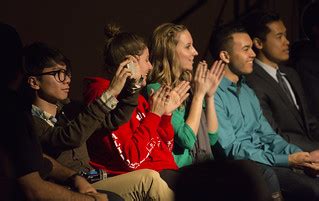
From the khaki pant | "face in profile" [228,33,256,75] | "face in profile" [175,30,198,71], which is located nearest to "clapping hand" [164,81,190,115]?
"face in profile" [175,30,198,71]

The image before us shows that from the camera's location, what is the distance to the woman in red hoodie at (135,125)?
128 inches

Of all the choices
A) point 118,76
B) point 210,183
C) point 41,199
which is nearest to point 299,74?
point 210,183

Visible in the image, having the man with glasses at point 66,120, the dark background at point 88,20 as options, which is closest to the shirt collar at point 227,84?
the dark background at point 88,20

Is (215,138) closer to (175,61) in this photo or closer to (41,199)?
(175,61)

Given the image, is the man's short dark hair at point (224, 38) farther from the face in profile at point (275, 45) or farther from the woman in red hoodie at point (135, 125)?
the woman in red hoodie at point (135, 125)

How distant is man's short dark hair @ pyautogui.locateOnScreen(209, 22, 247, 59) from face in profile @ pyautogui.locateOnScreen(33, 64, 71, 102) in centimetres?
142

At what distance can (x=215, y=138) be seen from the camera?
3930mm

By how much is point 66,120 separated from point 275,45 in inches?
75.9

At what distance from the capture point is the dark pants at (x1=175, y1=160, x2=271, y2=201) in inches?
134

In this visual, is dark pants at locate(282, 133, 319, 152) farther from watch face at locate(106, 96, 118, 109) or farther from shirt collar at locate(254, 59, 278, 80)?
watch face at locate(106, 96, 118, 109)

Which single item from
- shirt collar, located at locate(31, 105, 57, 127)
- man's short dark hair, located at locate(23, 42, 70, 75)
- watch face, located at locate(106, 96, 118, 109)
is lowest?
shirt collar, located at locate(31, 105, 57, 127)

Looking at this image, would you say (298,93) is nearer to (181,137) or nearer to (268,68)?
(268,68)

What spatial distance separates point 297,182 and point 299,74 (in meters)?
1.20

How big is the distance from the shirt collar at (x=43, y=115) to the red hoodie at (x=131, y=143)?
0.75ft
